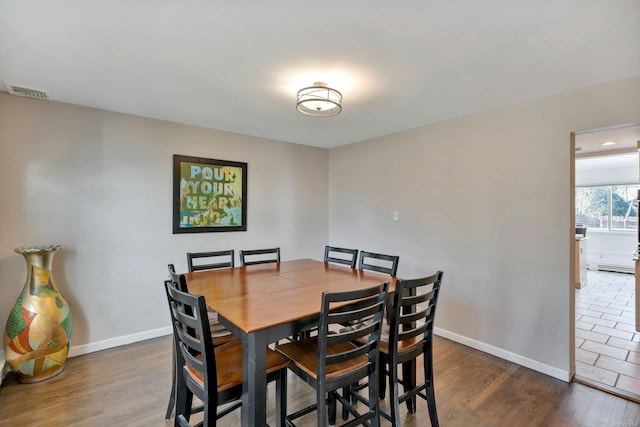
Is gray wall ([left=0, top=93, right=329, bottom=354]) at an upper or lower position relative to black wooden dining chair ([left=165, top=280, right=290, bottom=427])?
upper

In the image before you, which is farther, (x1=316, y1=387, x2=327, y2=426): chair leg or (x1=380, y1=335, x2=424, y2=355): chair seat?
(x1=380, y1=335, x2=424, y2=355): chair seat

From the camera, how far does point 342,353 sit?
1509 millimetres

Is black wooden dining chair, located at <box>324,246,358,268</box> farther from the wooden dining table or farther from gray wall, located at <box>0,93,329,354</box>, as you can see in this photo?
gray wall, located at <box>0,93,329,354</box>

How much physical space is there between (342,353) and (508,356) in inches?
82.3

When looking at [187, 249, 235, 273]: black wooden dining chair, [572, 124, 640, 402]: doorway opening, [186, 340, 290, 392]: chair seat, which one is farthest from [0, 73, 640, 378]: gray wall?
[186, 340, 290, 392]: chair seat

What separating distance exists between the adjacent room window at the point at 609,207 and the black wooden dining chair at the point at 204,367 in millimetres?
7977

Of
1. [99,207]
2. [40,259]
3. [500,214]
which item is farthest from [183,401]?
[500,214]

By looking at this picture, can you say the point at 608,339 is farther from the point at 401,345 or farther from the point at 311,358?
the point at 311,358

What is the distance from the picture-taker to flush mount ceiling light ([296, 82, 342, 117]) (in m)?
2.18

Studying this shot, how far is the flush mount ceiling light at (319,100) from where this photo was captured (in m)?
2.18

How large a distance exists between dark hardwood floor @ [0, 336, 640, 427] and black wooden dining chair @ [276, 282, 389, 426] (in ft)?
1.92

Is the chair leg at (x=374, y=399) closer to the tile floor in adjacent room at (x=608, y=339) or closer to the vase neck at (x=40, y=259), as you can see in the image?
the tile floor in adjacent room at (x=608, y=339)

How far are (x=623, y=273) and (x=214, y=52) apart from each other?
838 cm

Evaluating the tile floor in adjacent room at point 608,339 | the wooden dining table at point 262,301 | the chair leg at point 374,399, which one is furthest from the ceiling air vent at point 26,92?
the tile floor in adjacent room at point 608,339
